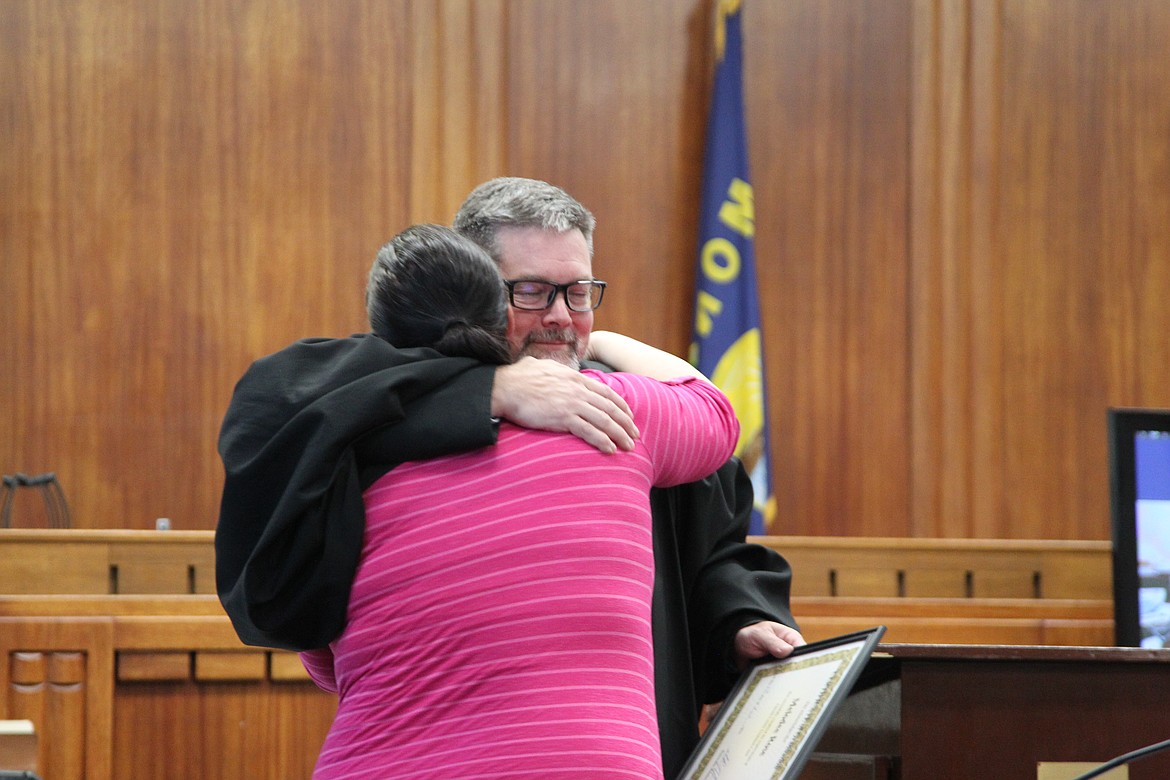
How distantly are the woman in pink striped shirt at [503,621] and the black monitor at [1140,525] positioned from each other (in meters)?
2.11

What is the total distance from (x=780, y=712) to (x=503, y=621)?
0.39 meters

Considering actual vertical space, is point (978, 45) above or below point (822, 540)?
above

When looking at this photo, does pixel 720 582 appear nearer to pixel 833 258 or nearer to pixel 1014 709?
pixel 1014 709

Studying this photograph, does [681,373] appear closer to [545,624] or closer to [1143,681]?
[545,624]

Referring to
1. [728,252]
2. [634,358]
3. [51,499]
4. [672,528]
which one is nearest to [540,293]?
[634,358]

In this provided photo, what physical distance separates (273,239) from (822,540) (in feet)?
7.73

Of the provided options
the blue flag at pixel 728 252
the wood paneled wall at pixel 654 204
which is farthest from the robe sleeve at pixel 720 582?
the wood paneled wall at pixel 654 204

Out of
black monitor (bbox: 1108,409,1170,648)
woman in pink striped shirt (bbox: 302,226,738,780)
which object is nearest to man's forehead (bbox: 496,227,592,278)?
woman in pink striped shirt (bbox: 302,226,738,780)

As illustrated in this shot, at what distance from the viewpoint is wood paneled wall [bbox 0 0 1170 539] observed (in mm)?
4703

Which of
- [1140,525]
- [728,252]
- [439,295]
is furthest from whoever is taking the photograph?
[728,252]

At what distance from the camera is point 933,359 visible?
5355 millimetres

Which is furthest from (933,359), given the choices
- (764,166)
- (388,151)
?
(388,151)

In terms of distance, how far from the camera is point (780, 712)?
1.50 meters

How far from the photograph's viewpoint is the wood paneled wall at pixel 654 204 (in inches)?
185
